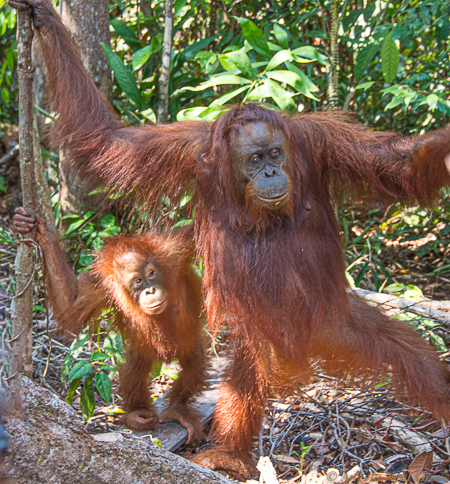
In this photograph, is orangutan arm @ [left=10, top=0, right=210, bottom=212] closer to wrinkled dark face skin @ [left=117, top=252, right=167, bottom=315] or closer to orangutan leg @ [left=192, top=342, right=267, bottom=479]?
wrinkled dark face skin @ [left=117, top=252, right=167, bottom=315]

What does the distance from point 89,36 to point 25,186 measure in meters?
2.09

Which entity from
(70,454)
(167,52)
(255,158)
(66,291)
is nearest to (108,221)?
(66,291)

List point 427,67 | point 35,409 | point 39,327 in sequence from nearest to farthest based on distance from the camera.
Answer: point 35,409
point 39,327
point 427,67

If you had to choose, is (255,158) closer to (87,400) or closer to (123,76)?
(87,400)

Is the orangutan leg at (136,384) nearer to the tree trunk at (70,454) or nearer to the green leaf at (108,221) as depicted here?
the green leaf at (108,221)

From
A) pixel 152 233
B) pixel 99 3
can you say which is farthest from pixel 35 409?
pixel 99 3

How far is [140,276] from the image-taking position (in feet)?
10.9

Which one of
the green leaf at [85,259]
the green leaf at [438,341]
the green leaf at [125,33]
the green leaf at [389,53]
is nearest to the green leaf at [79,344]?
the green leaf at [85,259]

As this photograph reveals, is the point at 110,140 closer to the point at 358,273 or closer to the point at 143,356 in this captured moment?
the point at 143,356

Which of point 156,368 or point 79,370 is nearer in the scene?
point 79,370

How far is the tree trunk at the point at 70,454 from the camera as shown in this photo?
1.45 m

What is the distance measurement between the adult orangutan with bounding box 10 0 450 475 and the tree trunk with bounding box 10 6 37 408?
27 centimetres

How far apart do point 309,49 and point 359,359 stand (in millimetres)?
2119

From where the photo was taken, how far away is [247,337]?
2.88 metres
